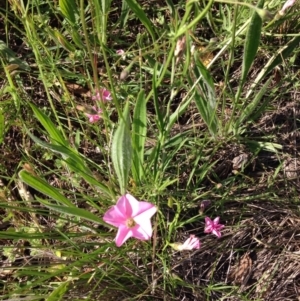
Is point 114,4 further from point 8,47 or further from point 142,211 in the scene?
point 142,211

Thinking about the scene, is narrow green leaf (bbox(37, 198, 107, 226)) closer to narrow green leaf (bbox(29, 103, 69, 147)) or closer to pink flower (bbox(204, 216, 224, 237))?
narrow green leaf (bbox(29, 103, 69, 147))

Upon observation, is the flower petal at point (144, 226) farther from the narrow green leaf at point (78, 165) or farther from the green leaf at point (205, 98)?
the green leaf at point (205, 98)

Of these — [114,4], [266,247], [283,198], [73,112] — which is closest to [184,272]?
[266,247]

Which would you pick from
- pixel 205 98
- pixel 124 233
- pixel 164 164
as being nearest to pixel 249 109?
pixel 205 98

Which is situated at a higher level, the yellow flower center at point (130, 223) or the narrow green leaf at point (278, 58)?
the narrow green leaf at point (278, 58)

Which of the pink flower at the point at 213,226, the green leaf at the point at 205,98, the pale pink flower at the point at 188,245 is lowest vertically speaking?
the pink flower at the point at 213,226

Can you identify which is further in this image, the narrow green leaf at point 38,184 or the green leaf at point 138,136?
→ the green leaf at point 138,136

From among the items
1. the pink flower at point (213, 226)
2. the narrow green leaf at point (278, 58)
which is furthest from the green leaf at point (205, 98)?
the pink flower at point (213, 226)
